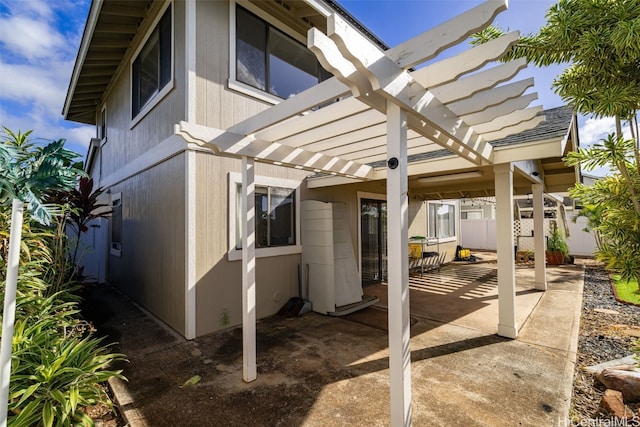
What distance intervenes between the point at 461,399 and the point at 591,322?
3.68 m

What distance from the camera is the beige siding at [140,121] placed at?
4.84 m

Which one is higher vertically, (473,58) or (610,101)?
(473,58)

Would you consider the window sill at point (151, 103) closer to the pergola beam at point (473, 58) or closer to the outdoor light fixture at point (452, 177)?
the pergola beam at point (473, 58)

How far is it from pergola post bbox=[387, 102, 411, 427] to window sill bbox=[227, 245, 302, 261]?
136 inches

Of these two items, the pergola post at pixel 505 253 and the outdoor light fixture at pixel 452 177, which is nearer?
the pergola post at pixel 505 253

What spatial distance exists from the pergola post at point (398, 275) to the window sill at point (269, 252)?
3.46 meters

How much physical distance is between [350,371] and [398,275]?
199 centimetres

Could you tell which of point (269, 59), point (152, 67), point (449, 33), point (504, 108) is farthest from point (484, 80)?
point (152, 67)

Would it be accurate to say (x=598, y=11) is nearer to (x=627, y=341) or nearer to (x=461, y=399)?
(x=461, y=399)

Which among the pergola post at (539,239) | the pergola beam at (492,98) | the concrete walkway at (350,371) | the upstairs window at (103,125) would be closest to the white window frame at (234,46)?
the pergola beam at (492,98)

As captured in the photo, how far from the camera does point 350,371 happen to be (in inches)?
134

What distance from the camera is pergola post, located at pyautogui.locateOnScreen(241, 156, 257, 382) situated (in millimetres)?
3227

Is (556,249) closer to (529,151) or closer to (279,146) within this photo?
(529,151)

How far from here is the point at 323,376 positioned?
3303 millimetres
